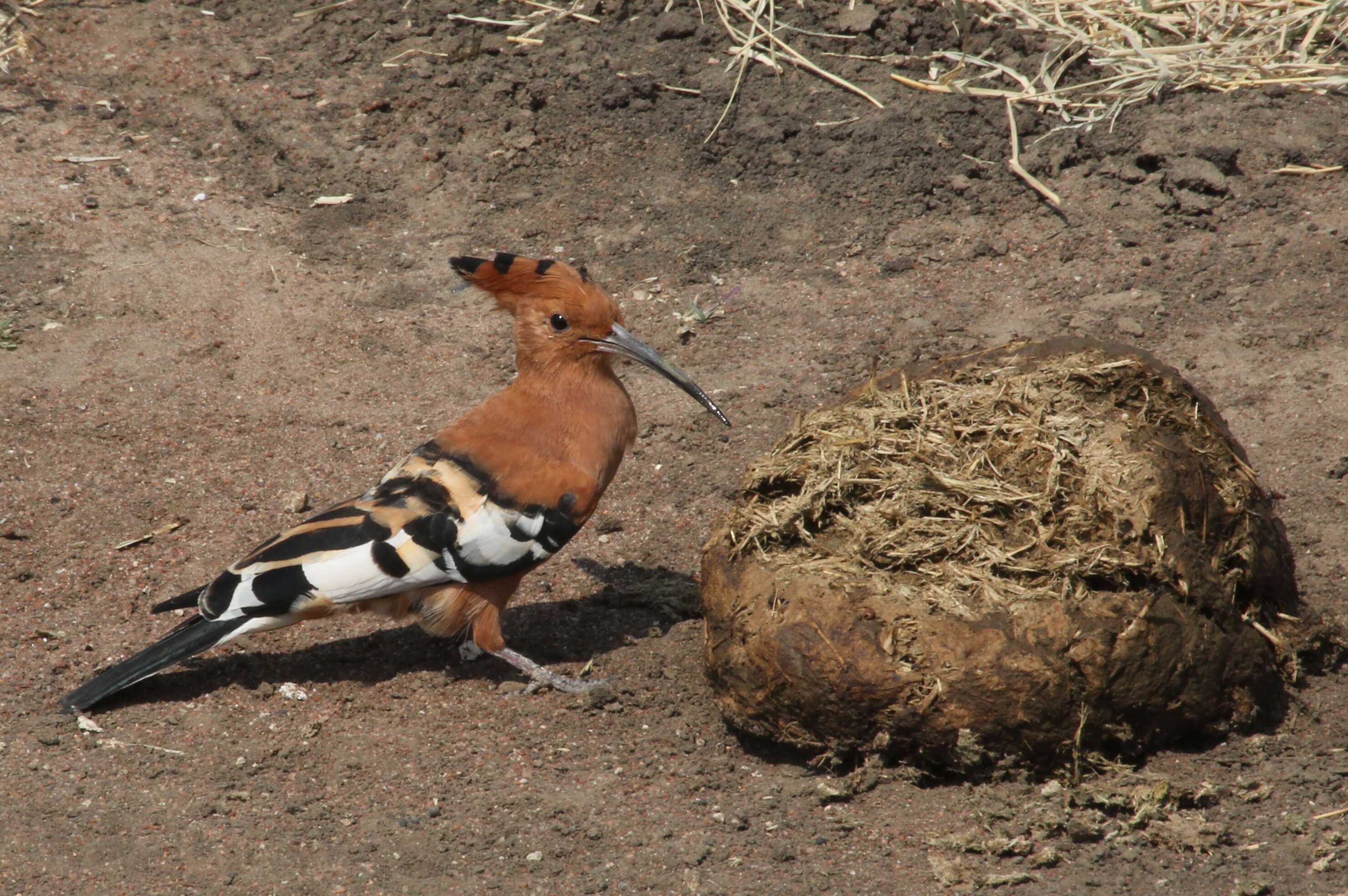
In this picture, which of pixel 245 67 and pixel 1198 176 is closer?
pixel 1198 176

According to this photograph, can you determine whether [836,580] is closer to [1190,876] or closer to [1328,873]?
[1190,876]

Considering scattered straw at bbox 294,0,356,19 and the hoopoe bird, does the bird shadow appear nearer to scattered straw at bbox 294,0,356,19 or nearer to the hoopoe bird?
the hoopoe bird

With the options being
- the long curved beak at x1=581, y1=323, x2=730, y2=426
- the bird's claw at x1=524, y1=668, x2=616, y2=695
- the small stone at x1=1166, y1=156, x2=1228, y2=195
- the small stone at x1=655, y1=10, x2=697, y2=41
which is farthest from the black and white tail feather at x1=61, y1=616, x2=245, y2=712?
the small stone at x1=1166, y1=156, x2=1228, y2=195

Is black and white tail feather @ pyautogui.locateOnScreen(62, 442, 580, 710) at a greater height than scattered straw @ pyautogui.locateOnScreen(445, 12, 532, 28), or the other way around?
scattered straw @ pyautogui.locateOnScreen(445, 12, 532, 28)

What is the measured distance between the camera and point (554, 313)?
5.34 m

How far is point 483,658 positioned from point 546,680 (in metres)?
0.50

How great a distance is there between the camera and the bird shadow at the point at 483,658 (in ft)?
16.6

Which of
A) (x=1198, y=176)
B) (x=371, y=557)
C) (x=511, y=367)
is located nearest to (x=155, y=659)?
(x=371, y=557)

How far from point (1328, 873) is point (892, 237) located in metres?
4.91

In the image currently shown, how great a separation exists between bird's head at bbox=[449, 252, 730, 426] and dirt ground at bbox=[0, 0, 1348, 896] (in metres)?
1.00

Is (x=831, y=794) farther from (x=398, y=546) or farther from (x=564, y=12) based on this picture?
(x=564, y=12)

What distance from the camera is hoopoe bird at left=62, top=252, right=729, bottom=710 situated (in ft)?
16.0

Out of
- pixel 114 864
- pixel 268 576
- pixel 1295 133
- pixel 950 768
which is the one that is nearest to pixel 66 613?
pixel 268 576

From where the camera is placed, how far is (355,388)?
698cm
